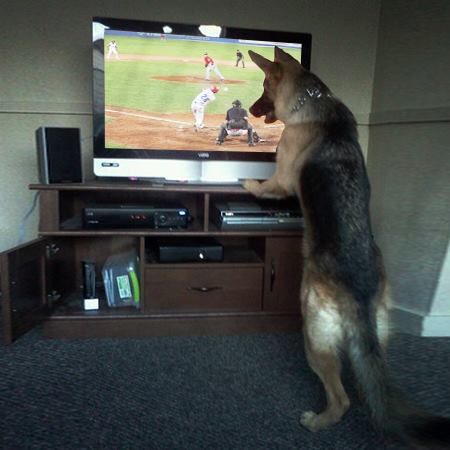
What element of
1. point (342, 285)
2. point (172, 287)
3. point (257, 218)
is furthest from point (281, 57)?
point (172, 287)

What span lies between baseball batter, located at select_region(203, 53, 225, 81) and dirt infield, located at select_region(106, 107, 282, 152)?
0.70 ft

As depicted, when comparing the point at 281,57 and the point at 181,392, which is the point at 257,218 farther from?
the point at 181,392

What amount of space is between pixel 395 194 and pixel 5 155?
2.39 meters

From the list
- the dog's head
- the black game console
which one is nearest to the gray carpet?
the black game console

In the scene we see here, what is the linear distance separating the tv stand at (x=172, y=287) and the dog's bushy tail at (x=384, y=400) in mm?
891

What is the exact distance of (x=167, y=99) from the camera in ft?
7.74

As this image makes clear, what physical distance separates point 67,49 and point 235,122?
1135mm

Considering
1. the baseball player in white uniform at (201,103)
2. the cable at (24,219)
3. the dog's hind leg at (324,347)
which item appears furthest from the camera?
the cable at (24,219)

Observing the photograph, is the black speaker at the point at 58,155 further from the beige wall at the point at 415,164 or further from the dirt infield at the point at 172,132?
the beige wall at the point at 415,164

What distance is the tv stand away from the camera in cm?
210

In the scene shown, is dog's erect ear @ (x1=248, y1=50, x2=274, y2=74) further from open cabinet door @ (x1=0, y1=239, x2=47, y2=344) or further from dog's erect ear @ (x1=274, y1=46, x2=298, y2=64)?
open cabinet door @ (x1=0, y1=239, x2=47, y2=344)

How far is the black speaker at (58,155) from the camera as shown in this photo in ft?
6.88

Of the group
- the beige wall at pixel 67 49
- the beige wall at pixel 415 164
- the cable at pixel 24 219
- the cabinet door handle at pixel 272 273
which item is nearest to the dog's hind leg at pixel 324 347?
the cabinet door handle at pixel 272 273

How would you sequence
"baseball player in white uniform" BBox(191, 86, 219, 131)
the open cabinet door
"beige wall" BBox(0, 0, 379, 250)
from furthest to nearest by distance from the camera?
"beige wall" BBox(0, 0, 379, 250), "baseball player in white uniform" BBox(191, 86, 219, 131), the open cabinet door
